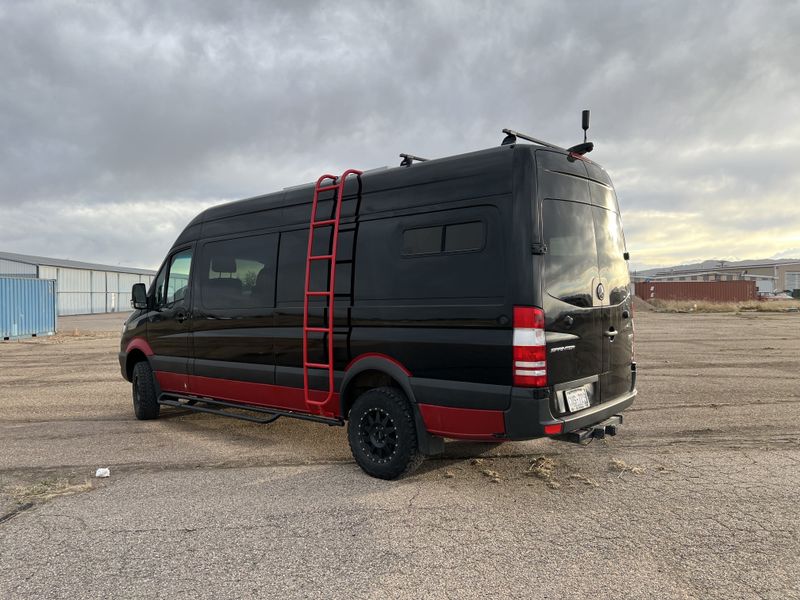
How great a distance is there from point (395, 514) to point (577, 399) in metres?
1.60

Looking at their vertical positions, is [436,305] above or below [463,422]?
above

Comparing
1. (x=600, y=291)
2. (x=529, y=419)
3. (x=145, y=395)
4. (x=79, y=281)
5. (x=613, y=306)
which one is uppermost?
(x=79, y=281)

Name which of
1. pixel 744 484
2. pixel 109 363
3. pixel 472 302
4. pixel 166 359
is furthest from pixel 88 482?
pixel 109 363

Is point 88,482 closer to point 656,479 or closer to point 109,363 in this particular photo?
point 656,479

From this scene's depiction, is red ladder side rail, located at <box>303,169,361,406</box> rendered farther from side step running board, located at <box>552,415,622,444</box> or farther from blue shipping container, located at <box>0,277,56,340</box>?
blue shipping container, located at <box>0,277,56,340</box>

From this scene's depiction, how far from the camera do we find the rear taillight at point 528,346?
397 centimetres

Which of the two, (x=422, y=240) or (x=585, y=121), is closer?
(x=422, y=240)

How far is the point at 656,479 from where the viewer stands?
4684 mm

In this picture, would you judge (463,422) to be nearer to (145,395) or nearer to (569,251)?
(569,251)

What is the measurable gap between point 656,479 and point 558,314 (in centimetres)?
173

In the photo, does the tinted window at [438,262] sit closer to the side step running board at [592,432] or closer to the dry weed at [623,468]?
the side step running board at [592,432]

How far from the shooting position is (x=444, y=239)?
175 inches

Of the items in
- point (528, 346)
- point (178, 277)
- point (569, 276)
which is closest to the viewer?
point (528, 346)

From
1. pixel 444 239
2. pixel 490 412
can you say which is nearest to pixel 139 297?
pixel 444 239
